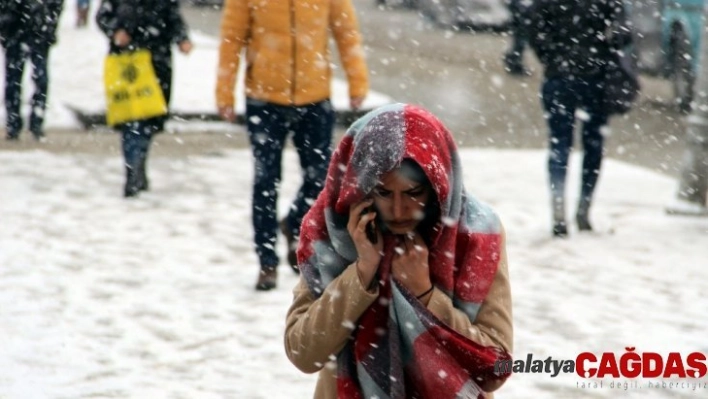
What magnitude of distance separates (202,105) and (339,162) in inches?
415

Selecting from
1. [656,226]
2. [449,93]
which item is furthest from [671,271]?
[449,93]

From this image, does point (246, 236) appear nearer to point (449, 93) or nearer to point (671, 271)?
point (671, 271)

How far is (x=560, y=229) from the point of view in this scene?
8.38 m

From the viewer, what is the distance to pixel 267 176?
6762 mm

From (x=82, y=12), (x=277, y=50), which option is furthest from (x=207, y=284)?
(x=82, y=12)

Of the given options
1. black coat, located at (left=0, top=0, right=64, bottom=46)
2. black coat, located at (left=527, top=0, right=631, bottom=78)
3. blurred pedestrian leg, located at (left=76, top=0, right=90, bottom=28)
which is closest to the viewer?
black coat, located at (left=527, top=0, right=631, bottom=78)

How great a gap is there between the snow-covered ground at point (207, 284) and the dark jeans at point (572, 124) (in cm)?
38

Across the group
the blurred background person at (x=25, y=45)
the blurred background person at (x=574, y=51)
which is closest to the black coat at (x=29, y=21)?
the blurred background person at (x=25, y=45)

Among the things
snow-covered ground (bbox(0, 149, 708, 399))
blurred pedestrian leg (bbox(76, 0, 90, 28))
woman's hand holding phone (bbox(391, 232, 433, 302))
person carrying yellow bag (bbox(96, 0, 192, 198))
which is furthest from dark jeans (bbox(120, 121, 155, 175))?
blurred pedestrian leg (bbox(76, 0, 90, 28))

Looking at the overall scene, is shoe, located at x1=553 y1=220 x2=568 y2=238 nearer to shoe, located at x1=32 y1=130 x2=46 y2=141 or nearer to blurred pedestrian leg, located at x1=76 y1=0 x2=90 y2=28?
shoe, located at x1=32 y1=130 x2=46 y2=141

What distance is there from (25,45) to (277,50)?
5.37 metres

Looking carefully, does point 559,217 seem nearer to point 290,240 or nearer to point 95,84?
point 290,240

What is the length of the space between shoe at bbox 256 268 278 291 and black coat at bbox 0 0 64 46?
5259 mm

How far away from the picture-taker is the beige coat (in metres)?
2.69
